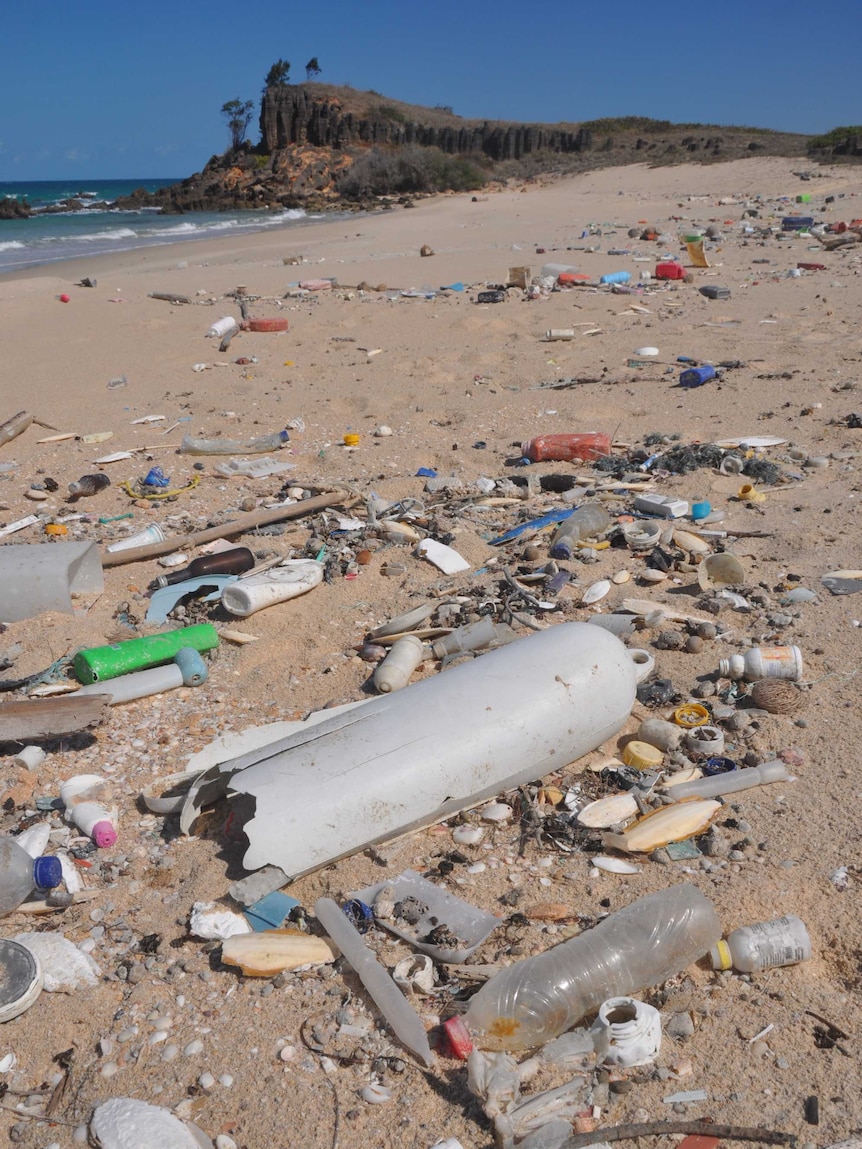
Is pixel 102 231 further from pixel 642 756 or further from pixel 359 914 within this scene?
pixel 359 914

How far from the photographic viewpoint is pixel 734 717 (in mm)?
2564

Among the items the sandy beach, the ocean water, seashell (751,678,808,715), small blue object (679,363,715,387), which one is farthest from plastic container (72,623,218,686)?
the ocean water

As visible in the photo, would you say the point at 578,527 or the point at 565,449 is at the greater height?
the point at 565,449

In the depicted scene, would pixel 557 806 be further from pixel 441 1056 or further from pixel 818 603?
pixel 818 603

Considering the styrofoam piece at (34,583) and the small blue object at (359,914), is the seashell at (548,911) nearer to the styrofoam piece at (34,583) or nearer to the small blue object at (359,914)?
the small blue object at (359,914)

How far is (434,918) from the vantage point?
197cm

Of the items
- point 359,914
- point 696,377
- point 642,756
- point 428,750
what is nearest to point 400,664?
point 428,750

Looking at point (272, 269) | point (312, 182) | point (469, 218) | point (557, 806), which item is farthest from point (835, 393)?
point (312, 182)

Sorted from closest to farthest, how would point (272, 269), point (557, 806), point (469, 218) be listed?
1. point (557, 806)
2. point (272, 269)
3. point (469, 218)

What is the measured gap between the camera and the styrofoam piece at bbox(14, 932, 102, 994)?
186 cm

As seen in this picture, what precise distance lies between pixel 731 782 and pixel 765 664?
1.77 ft

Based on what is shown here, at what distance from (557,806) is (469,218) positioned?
16862 mm

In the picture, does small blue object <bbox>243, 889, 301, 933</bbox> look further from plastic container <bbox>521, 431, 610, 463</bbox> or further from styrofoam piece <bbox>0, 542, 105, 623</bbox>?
plastic container <bbox>521, 431, 610, 463</bbox>

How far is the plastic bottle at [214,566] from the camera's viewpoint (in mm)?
3586
